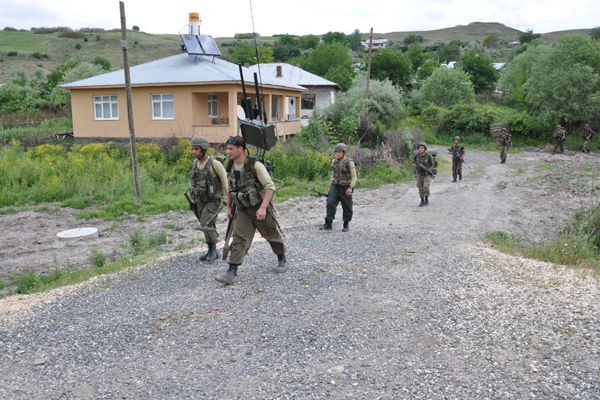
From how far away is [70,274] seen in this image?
8.39 meters

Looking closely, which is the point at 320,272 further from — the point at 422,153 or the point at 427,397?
the point at 422,153

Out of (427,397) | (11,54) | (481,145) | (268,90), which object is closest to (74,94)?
(268,90)

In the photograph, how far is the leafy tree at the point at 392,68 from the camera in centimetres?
5975

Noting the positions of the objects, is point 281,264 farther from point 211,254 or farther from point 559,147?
point 559,147

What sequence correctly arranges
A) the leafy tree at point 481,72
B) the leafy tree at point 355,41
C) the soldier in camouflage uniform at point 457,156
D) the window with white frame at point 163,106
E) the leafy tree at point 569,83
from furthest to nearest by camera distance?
the leafy tree at point 355,41
the leafy tree at point 481,72
the leafy tree at point 569,83
the window with white frame at point 163,106
the soldier in camouflage uniform at point 457,156

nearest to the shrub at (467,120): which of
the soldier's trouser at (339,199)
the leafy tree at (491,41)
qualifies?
the soldier's trouser at (339,199)

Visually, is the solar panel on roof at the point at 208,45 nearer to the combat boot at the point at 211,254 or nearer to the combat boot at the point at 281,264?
the combat boot at the point at 211,254

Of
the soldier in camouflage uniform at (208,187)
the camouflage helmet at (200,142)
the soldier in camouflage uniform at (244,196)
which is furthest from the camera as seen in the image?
the soldier in camouflage uniform at (208,187)

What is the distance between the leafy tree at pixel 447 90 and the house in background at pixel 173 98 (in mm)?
19835

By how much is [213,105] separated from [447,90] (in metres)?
23.3

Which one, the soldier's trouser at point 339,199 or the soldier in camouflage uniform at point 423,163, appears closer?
the soldier's trouser at point 339,199

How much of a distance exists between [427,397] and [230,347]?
1.79 metres

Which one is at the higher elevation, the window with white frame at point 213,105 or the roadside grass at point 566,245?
the window with white frame at point 213,105

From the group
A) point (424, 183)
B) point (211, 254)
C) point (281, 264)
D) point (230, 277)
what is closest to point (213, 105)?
point (424, 183)
